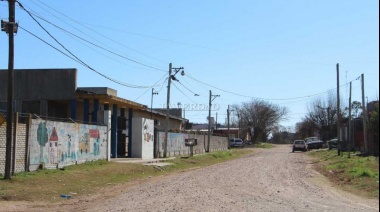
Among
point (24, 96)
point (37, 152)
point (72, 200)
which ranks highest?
point (24, 96)

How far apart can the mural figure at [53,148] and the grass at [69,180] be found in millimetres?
749

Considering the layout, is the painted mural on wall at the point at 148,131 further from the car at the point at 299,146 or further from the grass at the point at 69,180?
the car at the point at 299,146

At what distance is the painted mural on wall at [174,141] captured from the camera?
43.6m

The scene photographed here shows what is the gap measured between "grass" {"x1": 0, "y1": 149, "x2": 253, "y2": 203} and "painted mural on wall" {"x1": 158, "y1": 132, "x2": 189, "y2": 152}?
14.0 meters

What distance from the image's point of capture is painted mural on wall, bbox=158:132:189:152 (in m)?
43.6

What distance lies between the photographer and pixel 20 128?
2061 cm

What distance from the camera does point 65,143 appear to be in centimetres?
2498

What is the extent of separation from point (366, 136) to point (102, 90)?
995 inches

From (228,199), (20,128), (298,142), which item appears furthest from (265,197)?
(298,142)

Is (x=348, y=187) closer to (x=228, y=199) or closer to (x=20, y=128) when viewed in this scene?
(x=228, y=199)

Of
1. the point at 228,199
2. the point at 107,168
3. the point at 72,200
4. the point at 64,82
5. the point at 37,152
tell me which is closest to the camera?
the point at 228,199

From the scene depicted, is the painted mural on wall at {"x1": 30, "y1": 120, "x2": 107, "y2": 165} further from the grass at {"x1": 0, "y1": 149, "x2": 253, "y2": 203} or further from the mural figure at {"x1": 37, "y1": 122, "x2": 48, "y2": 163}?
the grass at {"x1": 0, "y1": 149, "x2": 253, "y2": 203}

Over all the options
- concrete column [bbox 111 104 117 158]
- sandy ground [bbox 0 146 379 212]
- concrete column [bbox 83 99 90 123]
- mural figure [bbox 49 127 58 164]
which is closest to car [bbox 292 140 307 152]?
concrete column [bbox 111 104 117 158]

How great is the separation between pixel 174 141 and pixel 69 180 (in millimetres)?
27010
